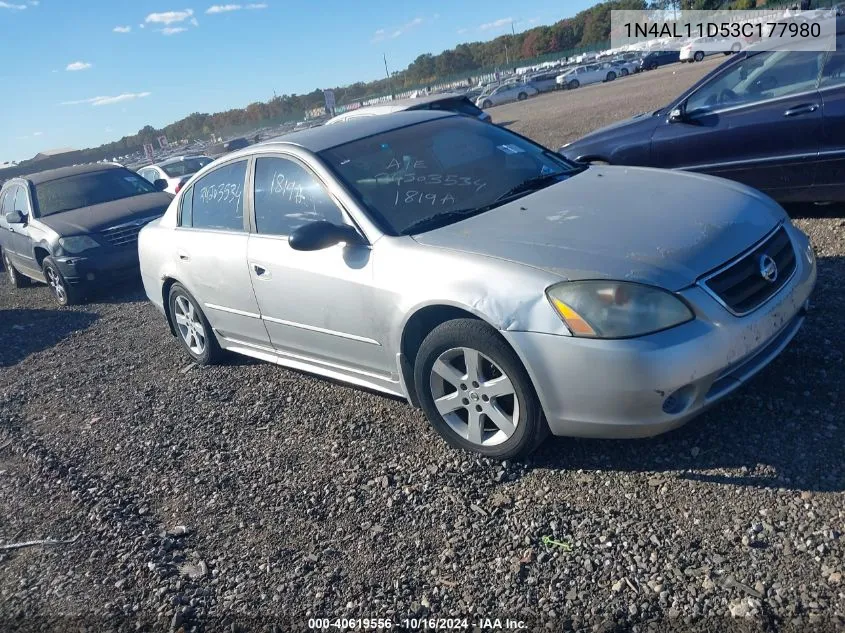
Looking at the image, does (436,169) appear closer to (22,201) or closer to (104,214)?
(104,214)

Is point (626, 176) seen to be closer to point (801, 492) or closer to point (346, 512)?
point (801, 492)

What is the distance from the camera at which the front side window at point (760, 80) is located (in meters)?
5.80

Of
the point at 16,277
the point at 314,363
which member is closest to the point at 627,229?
the point at 314,363

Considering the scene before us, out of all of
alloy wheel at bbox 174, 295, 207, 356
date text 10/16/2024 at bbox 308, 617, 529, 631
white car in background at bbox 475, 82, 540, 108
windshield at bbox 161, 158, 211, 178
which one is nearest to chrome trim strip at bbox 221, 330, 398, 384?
alloy wheel at bbox 174, 295, 207, 356

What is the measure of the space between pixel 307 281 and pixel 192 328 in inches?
80.7

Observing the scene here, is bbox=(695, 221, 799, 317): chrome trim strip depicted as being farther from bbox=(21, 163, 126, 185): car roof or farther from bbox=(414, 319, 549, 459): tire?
bbox=(21, 163, 126, 185): car roof

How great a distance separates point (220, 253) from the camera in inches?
189

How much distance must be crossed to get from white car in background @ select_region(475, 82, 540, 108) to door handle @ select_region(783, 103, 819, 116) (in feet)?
147

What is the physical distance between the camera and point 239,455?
166 inches

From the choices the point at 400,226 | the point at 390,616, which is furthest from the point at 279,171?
the point at 390,616

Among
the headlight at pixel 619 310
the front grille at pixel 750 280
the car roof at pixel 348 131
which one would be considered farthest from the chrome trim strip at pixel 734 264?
the car roof at pixel 348 131

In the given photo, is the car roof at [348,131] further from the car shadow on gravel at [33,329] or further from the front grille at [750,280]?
the car shadow on gravel at [33,329]

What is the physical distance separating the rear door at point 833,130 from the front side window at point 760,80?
0.12m

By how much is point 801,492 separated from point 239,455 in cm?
297
